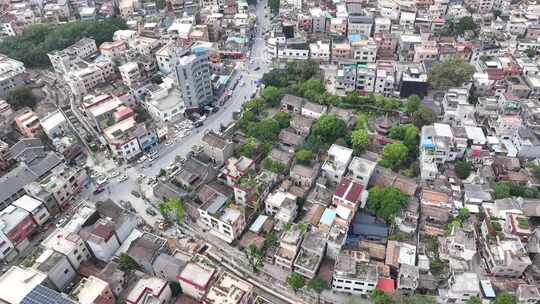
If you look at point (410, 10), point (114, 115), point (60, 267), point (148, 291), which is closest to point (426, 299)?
point (148, 291)

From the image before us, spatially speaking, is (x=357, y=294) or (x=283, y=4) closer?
(x=357, y=294)

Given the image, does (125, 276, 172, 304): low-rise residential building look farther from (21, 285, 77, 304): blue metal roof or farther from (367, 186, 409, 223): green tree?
(367, 186, 409, 223): green tree

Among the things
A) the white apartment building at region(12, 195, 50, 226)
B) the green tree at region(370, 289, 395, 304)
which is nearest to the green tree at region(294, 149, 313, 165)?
the green tree at region(370, 289, 395, 304)

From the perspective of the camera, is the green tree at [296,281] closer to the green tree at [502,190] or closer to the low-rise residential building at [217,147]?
the low-rise residential building at [217,147]

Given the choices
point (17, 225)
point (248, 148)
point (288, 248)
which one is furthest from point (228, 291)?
point (17, 225)

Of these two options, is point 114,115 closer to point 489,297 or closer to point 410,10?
point 489,297

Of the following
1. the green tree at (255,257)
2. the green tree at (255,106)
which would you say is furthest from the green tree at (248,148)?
the green tree at (255,257)
